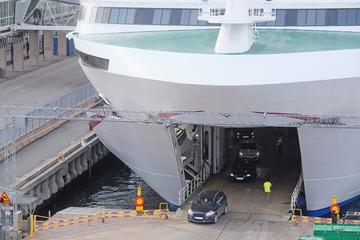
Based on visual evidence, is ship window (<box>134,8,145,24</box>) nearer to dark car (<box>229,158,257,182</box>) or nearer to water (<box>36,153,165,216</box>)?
dark car (<box>229,158,257,182</box>)

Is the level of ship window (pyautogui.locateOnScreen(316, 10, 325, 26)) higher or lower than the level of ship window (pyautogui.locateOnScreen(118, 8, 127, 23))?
higher

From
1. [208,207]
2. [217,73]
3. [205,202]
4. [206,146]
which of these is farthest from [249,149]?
[217,73]

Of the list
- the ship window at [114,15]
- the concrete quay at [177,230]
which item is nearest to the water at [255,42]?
the ship window at [114,15]

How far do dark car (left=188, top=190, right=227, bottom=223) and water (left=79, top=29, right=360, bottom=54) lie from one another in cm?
565

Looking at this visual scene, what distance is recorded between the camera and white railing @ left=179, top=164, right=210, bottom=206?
128 ft

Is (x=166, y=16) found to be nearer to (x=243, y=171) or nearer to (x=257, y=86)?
(x=243, y=171)

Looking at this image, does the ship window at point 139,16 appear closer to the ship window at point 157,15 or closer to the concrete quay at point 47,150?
the ship window at point 157,15

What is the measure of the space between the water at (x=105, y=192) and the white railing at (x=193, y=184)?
2474 millimetres

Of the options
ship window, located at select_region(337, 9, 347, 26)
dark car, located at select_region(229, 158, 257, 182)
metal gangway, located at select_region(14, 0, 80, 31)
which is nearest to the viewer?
ship window, located at select_region(337, 9, 347, 26)

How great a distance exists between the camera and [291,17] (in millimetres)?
39938

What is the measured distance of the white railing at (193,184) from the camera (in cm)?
3907

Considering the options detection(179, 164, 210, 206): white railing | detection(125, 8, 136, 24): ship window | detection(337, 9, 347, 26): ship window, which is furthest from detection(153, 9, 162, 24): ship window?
detection(337, 9, 347, 26): ship window

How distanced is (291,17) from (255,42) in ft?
10.8

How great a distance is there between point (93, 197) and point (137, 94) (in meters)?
11.6
